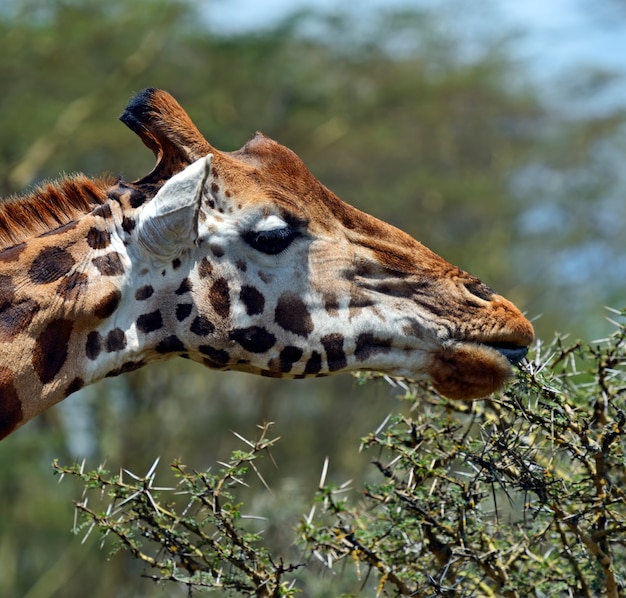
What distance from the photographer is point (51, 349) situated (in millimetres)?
4781

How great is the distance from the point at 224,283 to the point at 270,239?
0.28 meters

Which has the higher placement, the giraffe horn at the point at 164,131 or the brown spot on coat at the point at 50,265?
the giraffe horn at the point at 164,131

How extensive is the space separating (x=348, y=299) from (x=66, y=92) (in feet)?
52.6

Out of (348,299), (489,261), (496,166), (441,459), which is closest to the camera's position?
(348,299)

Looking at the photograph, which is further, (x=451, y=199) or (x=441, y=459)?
(x=451, y=199)

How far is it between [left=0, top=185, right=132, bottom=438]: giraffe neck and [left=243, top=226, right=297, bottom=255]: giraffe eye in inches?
21.0

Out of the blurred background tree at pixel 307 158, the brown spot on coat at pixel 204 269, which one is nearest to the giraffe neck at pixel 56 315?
the brown spot on coat at pixel 204 269

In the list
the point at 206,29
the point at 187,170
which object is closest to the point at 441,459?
the point at 187,170

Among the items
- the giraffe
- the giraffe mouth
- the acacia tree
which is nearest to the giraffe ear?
the giraffe

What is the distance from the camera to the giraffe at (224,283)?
190 inches

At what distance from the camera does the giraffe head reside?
4969 millimetres

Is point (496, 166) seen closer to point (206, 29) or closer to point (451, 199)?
point (451, 199)

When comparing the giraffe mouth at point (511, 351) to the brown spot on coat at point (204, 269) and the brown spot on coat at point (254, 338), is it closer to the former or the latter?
the brown spot on coat at point (254, 338)

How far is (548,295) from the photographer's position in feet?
84.5
